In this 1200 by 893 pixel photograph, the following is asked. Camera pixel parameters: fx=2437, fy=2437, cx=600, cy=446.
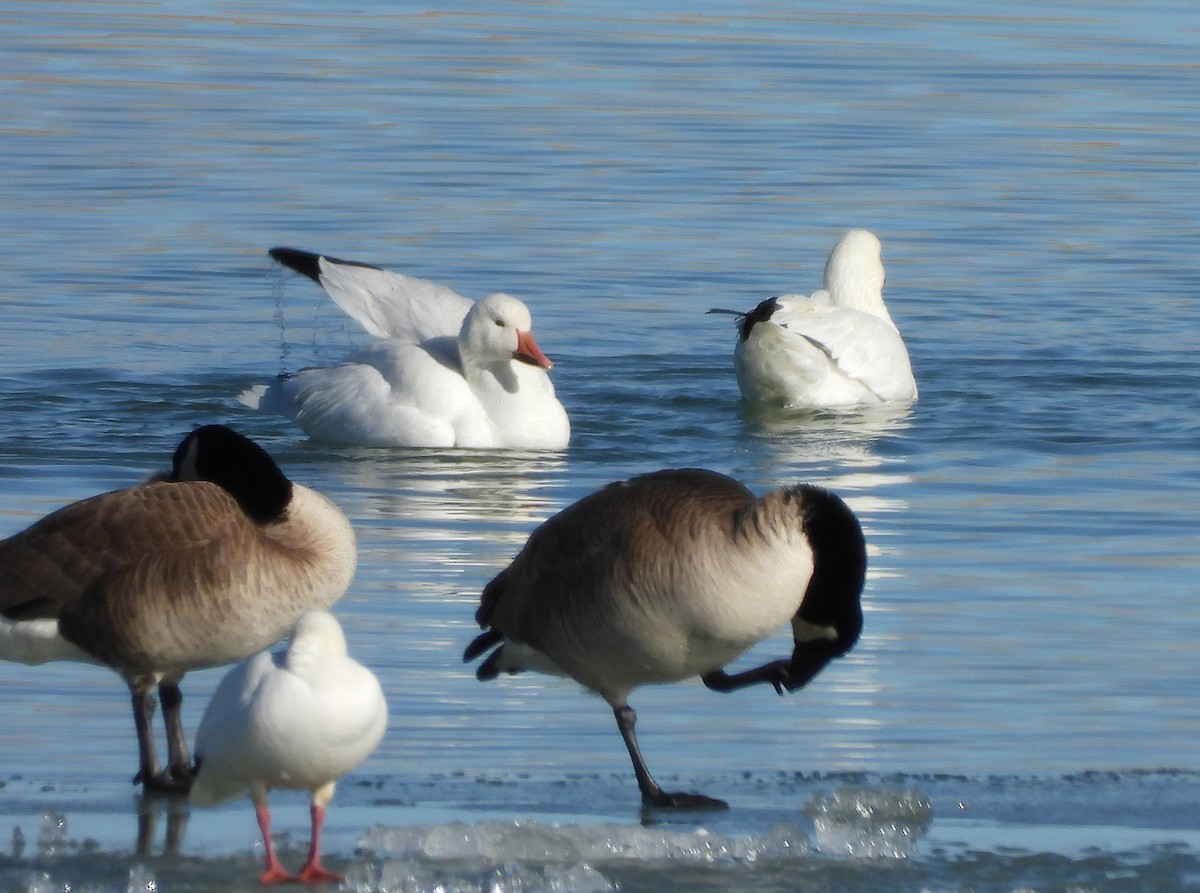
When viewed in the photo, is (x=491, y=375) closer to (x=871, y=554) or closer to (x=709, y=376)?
(x=709, y=376)

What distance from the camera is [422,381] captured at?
11516 mm

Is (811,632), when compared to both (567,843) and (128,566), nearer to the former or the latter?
(567,843)

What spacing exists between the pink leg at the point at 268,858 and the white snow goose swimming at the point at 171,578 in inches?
27.0

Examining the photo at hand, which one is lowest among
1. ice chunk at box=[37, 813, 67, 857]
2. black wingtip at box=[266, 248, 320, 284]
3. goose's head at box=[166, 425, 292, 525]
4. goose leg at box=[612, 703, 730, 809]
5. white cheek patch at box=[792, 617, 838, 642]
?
goose leg at box=[612, 703, 730, 809]

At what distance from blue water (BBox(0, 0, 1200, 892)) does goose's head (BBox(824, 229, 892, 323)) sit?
657mm

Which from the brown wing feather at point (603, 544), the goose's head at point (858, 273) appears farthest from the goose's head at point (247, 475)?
the goose's head at point (858, 273)

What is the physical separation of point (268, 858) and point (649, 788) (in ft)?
3.81

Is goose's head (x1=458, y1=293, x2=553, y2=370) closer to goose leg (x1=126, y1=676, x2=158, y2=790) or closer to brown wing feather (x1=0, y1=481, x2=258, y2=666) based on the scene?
brown wing feather (x1=0, y1=481, x2=258, y2=666)

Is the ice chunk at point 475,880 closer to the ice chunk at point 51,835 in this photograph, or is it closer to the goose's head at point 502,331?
the ice chunk at point 51,835

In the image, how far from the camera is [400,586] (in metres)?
8.52

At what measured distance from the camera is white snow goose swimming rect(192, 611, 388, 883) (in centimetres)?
549

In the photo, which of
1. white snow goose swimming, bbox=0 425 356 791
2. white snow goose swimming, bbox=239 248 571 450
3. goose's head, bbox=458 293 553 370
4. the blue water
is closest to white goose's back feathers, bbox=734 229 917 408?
the blue water

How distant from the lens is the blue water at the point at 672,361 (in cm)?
626

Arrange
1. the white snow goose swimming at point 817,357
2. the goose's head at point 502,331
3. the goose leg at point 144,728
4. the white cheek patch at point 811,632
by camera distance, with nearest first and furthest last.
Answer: the goose leg at point 144,728 → the white cheek patch at point 811,632 → the goose's head at point 502,331 → the white snow goose swimming at point 817,357
